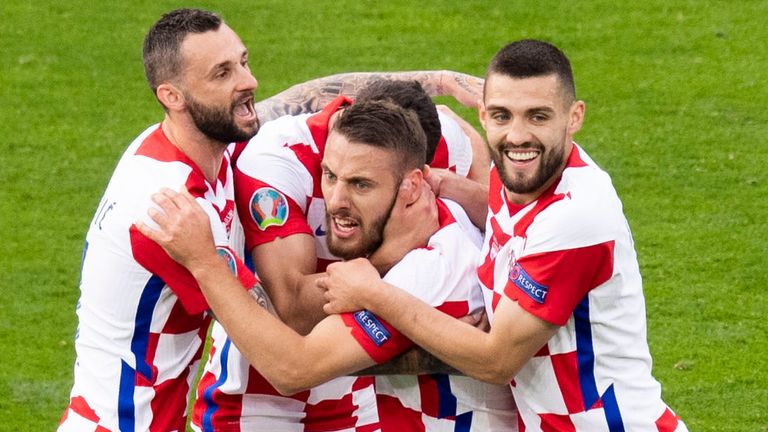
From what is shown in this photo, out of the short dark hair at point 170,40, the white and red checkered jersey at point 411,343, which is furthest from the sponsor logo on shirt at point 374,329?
the short dark hair at point 170,40

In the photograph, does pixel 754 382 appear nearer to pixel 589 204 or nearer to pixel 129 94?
pixel 589 204

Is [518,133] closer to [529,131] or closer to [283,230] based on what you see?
[529,131]

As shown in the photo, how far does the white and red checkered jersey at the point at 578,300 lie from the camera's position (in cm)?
447

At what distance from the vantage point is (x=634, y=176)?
1072cm

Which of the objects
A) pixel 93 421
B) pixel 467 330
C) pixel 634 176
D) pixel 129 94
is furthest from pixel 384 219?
pixel 129 94

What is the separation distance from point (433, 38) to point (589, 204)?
29.0 ft

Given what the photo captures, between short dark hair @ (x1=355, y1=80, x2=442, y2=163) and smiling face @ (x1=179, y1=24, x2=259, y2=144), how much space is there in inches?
18.8

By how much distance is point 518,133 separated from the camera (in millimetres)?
4621

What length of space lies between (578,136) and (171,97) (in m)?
6.64

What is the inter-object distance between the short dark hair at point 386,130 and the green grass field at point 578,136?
128 inches

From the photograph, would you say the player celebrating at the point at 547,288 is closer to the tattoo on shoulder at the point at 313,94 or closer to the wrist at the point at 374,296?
the wrist at the point at 374,296

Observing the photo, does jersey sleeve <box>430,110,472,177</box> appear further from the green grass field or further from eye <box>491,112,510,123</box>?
the green grass field

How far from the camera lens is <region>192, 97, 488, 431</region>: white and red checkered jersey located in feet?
17.3

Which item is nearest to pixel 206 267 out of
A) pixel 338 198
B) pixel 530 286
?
pixel 338 198
